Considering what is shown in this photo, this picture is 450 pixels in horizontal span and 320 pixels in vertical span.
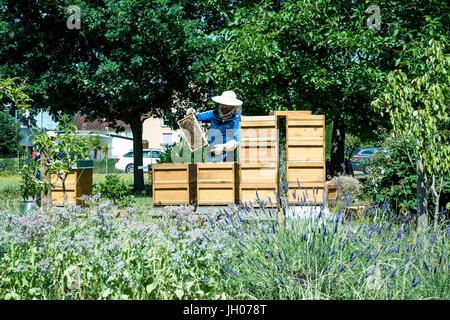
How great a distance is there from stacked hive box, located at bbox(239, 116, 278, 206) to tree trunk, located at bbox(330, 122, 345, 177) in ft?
26.6

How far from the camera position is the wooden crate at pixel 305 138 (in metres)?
6.07

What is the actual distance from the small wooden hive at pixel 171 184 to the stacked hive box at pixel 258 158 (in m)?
0.83

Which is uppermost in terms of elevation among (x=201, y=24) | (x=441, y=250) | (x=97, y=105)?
(x=201, y=24)

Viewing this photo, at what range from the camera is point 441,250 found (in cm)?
362

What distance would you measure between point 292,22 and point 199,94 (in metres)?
4.76

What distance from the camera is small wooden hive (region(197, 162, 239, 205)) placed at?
239 inches

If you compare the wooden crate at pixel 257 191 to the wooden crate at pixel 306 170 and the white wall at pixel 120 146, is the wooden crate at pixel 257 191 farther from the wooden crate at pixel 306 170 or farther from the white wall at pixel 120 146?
the white wall at pixel 120 146

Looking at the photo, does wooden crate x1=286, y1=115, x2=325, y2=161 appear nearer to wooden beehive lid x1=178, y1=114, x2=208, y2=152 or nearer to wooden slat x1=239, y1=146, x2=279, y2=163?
wooden slat x1=239, y1=146, x2=279, y2=163

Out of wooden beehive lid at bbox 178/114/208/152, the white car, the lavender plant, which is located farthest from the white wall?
the lavender plant

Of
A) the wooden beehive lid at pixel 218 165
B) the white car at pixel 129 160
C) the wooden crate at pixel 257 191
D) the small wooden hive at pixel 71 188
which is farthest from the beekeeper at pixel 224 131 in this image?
the white car at pixel 129 160

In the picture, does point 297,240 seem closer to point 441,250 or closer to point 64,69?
point 441,250

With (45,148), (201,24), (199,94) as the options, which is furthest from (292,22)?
(45,148)

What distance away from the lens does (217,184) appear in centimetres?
607

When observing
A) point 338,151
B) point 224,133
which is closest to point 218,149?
point 224,133
